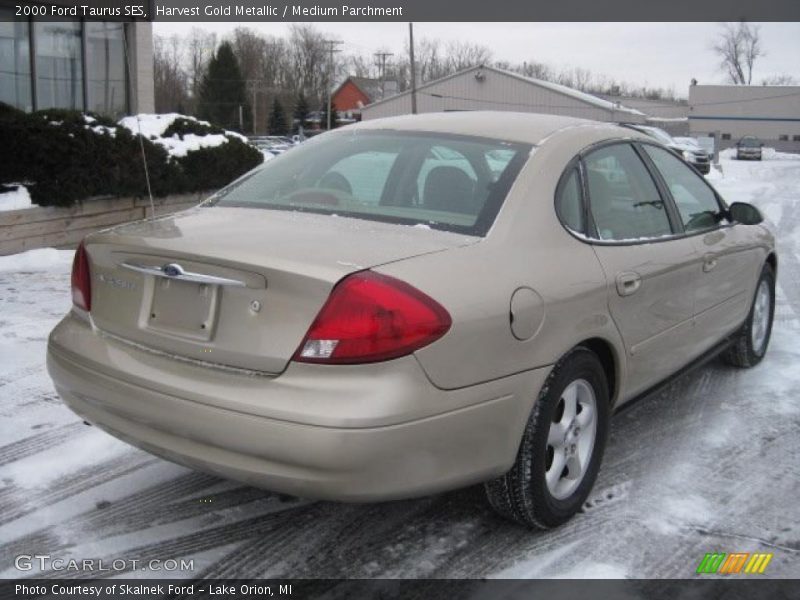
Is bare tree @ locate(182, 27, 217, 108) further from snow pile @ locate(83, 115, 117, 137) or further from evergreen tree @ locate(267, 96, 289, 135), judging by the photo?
snow pile @ locate(83, 115, 117, 137)

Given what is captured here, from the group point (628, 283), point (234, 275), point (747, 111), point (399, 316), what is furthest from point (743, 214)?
point (747, 111)

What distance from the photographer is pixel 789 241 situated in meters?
11.9

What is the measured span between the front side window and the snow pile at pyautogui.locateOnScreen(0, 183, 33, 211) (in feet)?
20.9

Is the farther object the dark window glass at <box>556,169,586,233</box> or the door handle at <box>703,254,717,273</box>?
the door handle at <box>703,254,717,273</box>

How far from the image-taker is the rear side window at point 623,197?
11.7 feet

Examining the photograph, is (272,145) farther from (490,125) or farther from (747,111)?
(747,111)

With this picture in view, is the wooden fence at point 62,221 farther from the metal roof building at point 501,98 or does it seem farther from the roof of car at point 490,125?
the metal roof building at point 501,98

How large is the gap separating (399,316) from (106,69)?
13.3 meters

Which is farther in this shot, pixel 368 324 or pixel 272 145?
pixel 272 145

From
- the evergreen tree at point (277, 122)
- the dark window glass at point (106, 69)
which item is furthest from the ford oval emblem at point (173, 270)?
the evergreen tree at point (277, 122)

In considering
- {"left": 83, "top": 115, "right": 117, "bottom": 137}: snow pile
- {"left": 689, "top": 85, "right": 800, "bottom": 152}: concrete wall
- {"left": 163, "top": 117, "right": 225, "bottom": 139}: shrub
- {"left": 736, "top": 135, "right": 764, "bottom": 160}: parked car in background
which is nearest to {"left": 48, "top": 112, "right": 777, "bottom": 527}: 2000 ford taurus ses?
{"left": 83, "top": 115, "right": 117, "bottom": 137}: snow pile

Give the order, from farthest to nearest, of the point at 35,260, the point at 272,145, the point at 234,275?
the point at 272,145 < the point at 35,260 < the point at 234,275

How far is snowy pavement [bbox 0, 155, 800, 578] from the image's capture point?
117 inches

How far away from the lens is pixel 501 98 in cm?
5719
